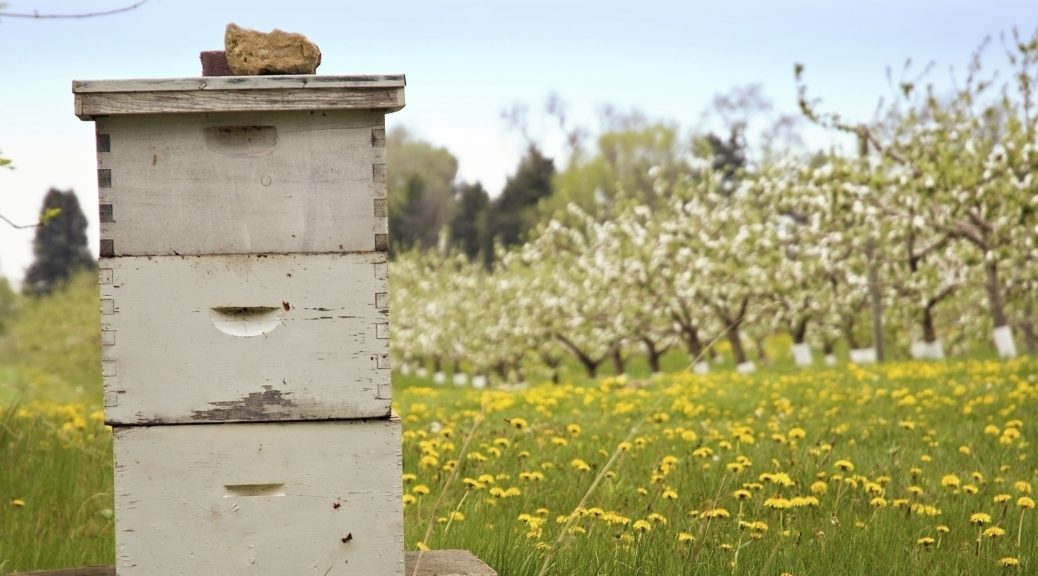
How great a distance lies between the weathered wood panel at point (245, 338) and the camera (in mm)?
4020

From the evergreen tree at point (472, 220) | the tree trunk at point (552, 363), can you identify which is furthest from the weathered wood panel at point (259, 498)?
the evergreen tree at point (472, 220)

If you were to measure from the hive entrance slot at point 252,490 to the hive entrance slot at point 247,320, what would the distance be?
1.79 feet

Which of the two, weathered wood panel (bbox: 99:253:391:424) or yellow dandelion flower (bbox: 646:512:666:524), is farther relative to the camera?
yellow dandelion flower (bbox: 646:512:666:524)

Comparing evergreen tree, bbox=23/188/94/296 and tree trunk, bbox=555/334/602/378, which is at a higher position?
evergreen tree, bbox=23/188/94/296

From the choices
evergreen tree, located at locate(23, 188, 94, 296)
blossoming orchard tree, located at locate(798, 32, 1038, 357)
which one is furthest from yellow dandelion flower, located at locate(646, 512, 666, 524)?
evergreen tree, located at locate(23, 188, 94, 296)

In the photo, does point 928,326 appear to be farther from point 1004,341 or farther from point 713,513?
point 713,513

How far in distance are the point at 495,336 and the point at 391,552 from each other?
2448cm

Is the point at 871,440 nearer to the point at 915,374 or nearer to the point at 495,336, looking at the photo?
the point at 915,374

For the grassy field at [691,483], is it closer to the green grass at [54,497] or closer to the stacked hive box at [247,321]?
the green grass at [54,497]

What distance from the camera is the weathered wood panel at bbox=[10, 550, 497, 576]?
14.3ft

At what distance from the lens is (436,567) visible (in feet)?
14.6

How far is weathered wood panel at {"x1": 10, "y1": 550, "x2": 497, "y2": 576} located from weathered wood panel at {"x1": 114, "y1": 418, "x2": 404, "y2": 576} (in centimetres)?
25

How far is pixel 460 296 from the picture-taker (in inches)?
1335

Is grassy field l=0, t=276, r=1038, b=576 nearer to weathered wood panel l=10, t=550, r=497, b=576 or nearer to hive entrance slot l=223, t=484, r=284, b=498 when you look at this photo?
weathered wood panel l=10, t=550, r=497, b=576
